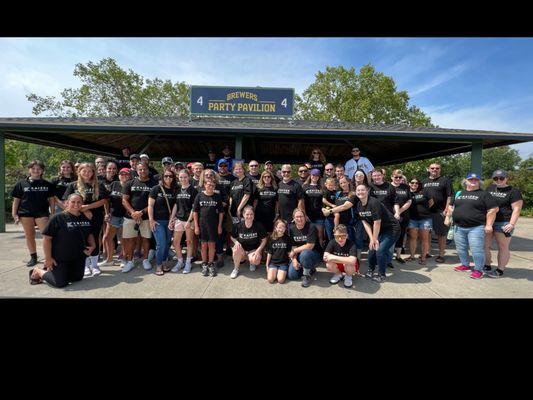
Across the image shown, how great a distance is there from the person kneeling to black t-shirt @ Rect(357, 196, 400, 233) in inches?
21.1

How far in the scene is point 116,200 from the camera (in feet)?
14.3

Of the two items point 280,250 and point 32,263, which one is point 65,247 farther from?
point 280,250

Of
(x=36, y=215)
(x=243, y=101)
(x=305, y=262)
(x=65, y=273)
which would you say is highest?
(x=243, y=101)

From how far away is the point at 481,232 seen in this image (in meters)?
4.07

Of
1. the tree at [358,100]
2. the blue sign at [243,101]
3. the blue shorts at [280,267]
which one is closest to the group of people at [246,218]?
the blue shorts at [280,267]

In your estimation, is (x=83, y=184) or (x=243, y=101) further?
(x=243, y=101)

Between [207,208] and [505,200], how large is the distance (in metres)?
5.08

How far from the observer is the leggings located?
3461mm

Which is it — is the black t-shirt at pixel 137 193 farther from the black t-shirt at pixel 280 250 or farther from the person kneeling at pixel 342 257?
the person kneeling at pixel 342 257

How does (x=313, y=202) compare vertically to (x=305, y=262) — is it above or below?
above

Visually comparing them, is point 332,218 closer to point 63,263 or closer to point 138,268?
point 138,268

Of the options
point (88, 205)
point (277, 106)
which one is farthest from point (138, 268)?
point (277, 106)

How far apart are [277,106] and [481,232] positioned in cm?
772

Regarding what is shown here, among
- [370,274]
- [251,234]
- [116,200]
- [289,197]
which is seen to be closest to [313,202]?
[289,197]
